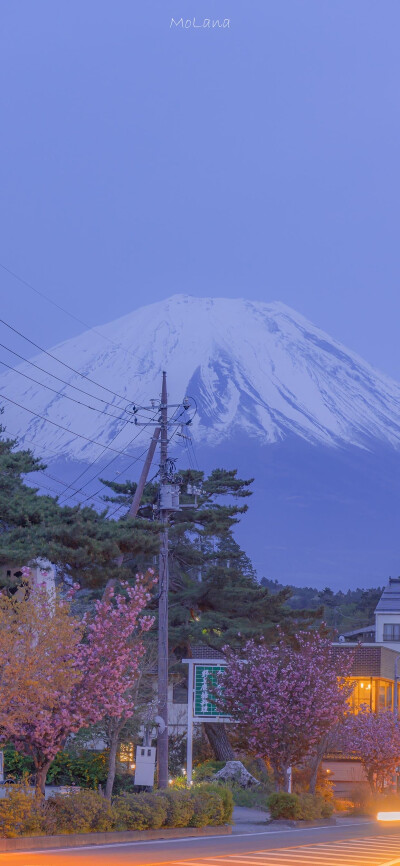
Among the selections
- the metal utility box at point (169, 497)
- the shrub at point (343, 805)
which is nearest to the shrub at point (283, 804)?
the metal utility box at point (169, 497)

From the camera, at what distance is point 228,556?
163 ft

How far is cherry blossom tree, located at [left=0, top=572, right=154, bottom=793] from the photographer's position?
21.2 m

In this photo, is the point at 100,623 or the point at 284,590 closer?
the point at 100,623

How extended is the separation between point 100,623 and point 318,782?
813 inches

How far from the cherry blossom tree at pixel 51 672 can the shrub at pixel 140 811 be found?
180cm

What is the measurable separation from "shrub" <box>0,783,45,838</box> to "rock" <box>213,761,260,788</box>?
774 inches

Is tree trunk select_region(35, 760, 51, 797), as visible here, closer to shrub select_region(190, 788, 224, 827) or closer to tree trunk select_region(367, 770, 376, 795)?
shrub select_region(190, 788, 224, 827)

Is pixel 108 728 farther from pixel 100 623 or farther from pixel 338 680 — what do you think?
pixel 338 680

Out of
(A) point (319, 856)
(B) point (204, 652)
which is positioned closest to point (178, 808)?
(A) point (319, 856)

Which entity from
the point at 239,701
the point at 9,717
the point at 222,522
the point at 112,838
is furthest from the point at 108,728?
the point at 222,522

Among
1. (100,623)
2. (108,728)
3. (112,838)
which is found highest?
(100,623)

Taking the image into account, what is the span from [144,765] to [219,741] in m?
19.2

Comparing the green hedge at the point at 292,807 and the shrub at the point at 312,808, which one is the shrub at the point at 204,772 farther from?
the green hedge at the point at 292,807

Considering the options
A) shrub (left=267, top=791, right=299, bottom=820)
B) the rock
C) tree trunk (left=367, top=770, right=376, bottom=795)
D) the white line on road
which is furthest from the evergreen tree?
tree trunk (left=367, top=770, right=376, bottom=795)
